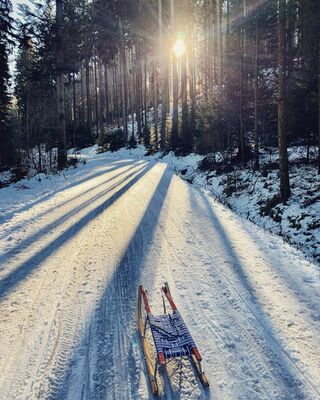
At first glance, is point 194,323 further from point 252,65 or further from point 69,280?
point 252,65

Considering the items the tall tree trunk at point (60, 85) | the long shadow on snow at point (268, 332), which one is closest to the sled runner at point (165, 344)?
the long shadow on snow at point (268, 332)

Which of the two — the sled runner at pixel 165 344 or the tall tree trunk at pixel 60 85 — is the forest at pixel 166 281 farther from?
the tall tree trunk at pixel 60 85

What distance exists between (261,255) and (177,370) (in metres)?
3.34

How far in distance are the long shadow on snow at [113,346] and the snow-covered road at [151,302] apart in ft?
0.04

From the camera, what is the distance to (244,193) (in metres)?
13.1

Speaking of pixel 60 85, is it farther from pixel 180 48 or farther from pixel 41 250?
pixel 180 48

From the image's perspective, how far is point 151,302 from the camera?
457cm

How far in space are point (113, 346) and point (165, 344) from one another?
0.65 meters

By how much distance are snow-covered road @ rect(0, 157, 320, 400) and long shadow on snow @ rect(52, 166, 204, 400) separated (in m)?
0.01

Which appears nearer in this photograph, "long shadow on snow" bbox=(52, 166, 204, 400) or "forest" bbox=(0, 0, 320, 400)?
"long shadow on snow" bbox=(52, 166, 204, 400)

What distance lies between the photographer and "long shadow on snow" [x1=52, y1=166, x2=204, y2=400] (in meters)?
3.10

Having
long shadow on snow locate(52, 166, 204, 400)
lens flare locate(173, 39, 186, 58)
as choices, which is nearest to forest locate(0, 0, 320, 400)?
long shadow on snow locate(52, 166, 204, 400)

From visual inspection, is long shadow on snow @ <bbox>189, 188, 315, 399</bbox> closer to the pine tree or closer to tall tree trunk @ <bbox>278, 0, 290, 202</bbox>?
tall tree trunk @ <bbox>278, 0, 290, 202</bbox>

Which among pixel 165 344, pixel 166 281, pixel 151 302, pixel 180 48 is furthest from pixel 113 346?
pixel 180 48
